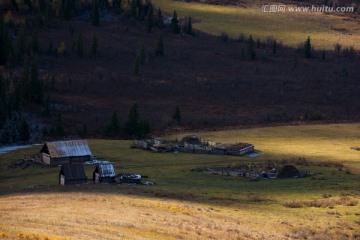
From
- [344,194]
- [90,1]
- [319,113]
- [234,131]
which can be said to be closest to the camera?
[344,194]

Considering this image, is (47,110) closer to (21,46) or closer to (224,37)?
(21,46)

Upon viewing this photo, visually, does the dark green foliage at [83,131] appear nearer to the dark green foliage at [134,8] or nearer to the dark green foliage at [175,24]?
the dark green foliage at [175,24]

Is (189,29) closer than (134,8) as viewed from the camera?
Yes

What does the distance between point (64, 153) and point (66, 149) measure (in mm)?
565

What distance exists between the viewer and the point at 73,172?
63.0m

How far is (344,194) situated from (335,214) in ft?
21.5

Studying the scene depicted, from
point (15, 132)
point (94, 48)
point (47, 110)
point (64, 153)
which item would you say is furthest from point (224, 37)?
point (64, 153)

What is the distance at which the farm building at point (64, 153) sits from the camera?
74250 millimetres

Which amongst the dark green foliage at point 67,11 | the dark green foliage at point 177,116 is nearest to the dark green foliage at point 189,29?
the dark green foliage at point 67,11

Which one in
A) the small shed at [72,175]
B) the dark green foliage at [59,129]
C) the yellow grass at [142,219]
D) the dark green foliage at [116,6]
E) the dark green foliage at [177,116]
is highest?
the yellow grass at [142,219]

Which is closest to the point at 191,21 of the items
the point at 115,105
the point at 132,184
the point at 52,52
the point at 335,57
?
the point at 335,57

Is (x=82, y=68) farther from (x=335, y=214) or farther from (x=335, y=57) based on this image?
(x=335, y=214)

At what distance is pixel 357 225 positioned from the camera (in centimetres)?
4897

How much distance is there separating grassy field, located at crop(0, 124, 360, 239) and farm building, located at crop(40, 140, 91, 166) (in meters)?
2.02
